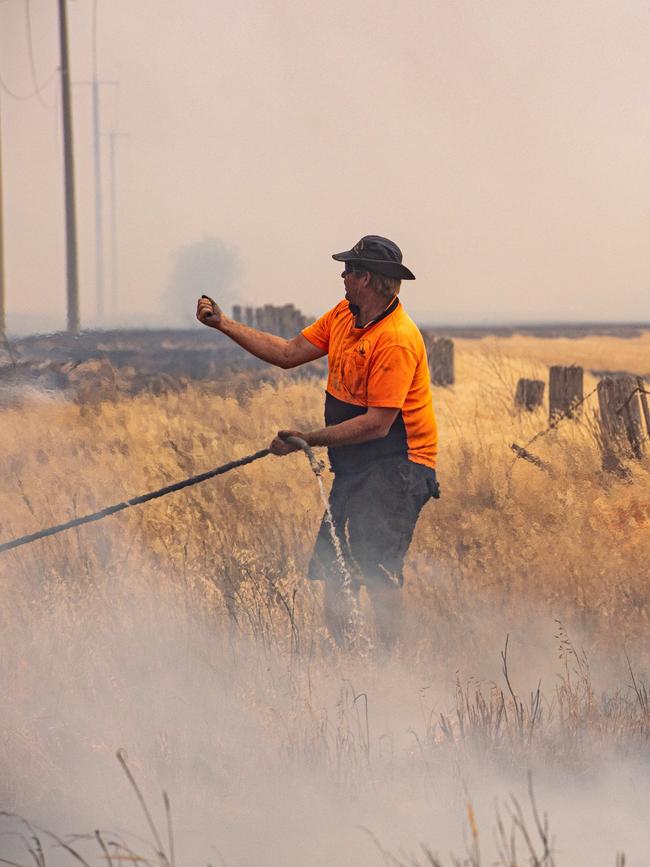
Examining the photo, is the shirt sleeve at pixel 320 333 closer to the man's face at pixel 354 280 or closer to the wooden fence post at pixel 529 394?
the man's face at pixel 354 280

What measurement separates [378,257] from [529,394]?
6.43 m

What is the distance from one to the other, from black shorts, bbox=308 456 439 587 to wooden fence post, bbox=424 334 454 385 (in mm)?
9428

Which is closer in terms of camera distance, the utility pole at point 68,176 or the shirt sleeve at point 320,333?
the shirt sleeve at point 320,333

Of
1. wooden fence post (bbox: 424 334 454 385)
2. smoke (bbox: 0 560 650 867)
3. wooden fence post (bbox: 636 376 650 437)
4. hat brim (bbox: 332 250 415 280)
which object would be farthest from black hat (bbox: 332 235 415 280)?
wooden fence post (bbox: 424 334 454 385)

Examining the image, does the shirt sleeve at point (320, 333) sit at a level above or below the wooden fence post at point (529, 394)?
above

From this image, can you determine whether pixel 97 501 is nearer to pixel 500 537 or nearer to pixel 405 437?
pixel 500 537

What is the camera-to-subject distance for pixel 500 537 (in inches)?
217

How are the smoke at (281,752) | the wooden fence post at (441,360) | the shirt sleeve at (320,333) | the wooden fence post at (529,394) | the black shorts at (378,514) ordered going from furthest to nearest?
1. the wooden fence post at (441,360)
2. the wooden fence post at (529,394)
3. the shirt sleeve at (320,333)
4. the black shorts at (378,514)
5. the smoke at (281,752)

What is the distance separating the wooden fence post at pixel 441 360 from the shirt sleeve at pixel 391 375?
31.7 ft

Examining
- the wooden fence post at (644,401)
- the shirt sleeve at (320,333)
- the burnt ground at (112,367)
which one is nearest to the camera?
the shirt sleeve at (320,333)

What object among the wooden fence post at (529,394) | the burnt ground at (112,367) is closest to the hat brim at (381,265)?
the burnt ground at (112,367)

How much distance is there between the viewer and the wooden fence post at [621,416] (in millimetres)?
7035

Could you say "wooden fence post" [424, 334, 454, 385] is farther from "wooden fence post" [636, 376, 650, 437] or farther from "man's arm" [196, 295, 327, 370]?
"man's arm" [196, 295, 327, 370]

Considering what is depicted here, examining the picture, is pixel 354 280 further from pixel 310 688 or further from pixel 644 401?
pixel 644 401
